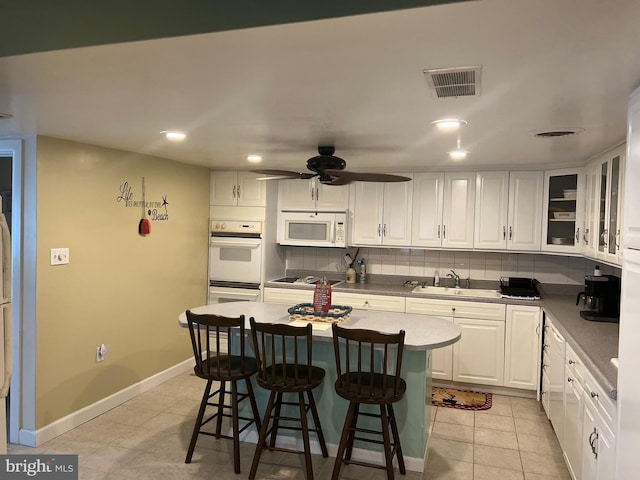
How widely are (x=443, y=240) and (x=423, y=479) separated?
2383mm

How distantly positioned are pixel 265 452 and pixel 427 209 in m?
2.72

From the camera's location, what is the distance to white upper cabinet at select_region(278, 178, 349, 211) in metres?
5.03

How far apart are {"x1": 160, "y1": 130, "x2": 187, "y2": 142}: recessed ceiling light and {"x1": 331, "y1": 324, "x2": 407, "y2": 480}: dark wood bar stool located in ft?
5.24

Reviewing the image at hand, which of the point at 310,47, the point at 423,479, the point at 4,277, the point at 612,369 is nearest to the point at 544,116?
the point at 612,369

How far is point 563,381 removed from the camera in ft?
10.2

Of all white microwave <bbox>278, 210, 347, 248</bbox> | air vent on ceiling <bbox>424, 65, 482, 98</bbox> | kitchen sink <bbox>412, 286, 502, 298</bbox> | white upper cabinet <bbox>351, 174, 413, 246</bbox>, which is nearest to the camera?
A: air vent on ceiling <bbox>424, 65, 482, 98</bbox>

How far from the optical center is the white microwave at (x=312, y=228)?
196 inches

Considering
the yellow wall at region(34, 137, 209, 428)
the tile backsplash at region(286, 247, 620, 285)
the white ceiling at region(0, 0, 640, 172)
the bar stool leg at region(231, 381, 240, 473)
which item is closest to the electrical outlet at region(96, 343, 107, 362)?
the yellow wall at region(34, 137, 209, 428)

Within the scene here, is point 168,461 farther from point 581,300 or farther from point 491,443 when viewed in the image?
point 581,300

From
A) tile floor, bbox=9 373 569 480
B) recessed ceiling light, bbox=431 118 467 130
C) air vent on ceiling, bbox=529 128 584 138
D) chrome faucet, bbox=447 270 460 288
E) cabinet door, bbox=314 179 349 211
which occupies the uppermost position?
air vent on ceiling, bbox=529 128 584 138

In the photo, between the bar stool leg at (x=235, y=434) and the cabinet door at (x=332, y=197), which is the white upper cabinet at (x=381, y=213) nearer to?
the cabinet door at (x=332, y=197)

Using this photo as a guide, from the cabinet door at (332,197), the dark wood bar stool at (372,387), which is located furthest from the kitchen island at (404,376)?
the cabinet door at (332,197)

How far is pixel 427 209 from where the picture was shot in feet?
15.7

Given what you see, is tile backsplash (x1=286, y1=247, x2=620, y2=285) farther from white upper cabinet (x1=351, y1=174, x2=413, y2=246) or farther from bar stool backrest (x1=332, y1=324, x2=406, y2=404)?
bar stool backrest (x1=332, y1=324, x2=406, y2=404)
